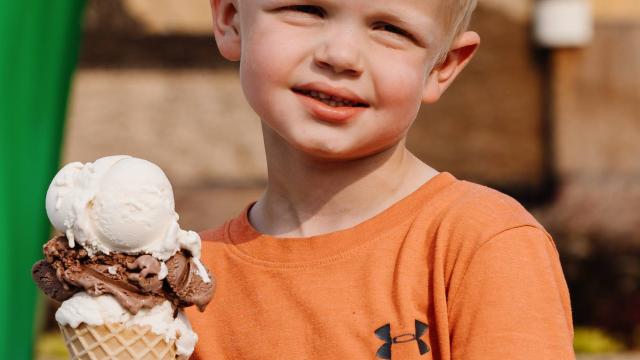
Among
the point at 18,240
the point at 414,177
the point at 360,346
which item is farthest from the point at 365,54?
the point at 18,240

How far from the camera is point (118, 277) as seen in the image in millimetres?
2311

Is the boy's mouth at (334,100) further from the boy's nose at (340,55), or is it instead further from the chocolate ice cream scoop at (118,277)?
the chocolate ice cream scoop at (118,277)

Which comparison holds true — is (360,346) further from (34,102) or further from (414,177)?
(34,102)

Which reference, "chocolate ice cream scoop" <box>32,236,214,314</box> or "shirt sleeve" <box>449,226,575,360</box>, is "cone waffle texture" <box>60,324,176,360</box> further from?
"shirt sleeve" <box>449,226,575,360</box>

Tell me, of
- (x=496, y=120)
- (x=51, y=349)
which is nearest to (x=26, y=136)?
(x=51, y=349)

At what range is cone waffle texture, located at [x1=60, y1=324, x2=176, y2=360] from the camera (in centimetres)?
232

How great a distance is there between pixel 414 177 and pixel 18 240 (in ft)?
5.23

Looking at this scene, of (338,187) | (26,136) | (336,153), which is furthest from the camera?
(26,136)

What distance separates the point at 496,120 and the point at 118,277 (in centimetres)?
568

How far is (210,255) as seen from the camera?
9.46ft

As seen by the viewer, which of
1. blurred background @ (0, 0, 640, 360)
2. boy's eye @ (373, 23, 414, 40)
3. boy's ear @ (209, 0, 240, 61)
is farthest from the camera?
blurred background @ (0, 0, 640, 360)

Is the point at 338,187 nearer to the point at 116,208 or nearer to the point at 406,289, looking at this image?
the point at 406,289

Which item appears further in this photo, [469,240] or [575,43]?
[575,43]

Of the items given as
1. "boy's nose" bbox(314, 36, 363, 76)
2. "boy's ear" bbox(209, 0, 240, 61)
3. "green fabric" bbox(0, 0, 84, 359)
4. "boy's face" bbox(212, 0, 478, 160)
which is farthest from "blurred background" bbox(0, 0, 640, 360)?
"boy's nose" bbox(314, 36, 363, 76)
